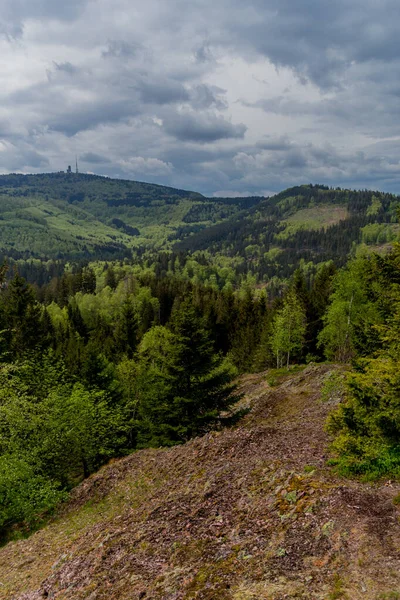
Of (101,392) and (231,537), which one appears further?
(101,392)

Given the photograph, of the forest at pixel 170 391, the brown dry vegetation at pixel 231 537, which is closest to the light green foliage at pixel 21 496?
the forest at pixel 170 391

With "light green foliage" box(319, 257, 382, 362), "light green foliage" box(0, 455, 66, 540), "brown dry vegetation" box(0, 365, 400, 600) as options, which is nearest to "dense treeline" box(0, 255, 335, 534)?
"light green foliage" box(0, 455, 66, 540)

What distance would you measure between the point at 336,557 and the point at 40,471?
2797cm

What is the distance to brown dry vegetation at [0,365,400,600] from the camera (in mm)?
9688

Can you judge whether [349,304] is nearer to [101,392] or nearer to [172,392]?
[172,392]

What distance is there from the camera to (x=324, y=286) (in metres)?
77.2

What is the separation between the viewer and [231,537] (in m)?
12.2

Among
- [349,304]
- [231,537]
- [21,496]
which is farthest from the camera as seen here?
[349,304]

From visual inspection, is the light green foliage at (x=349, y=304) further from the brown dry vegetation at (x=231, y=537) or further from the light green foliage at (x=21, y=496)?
the light green foliage at (x=21, y=496)

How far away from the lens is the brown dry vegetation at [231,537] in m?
9.69

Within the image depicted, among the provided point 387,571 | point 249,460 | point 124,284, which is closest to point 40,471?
point 249,460

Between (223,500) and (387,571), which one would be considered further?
(223,500)

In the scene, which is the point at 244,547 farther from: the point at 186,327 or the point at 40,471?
the point at 40,471

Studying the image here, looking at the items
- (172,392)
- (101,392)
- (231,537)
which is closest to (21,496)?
(101,392)
